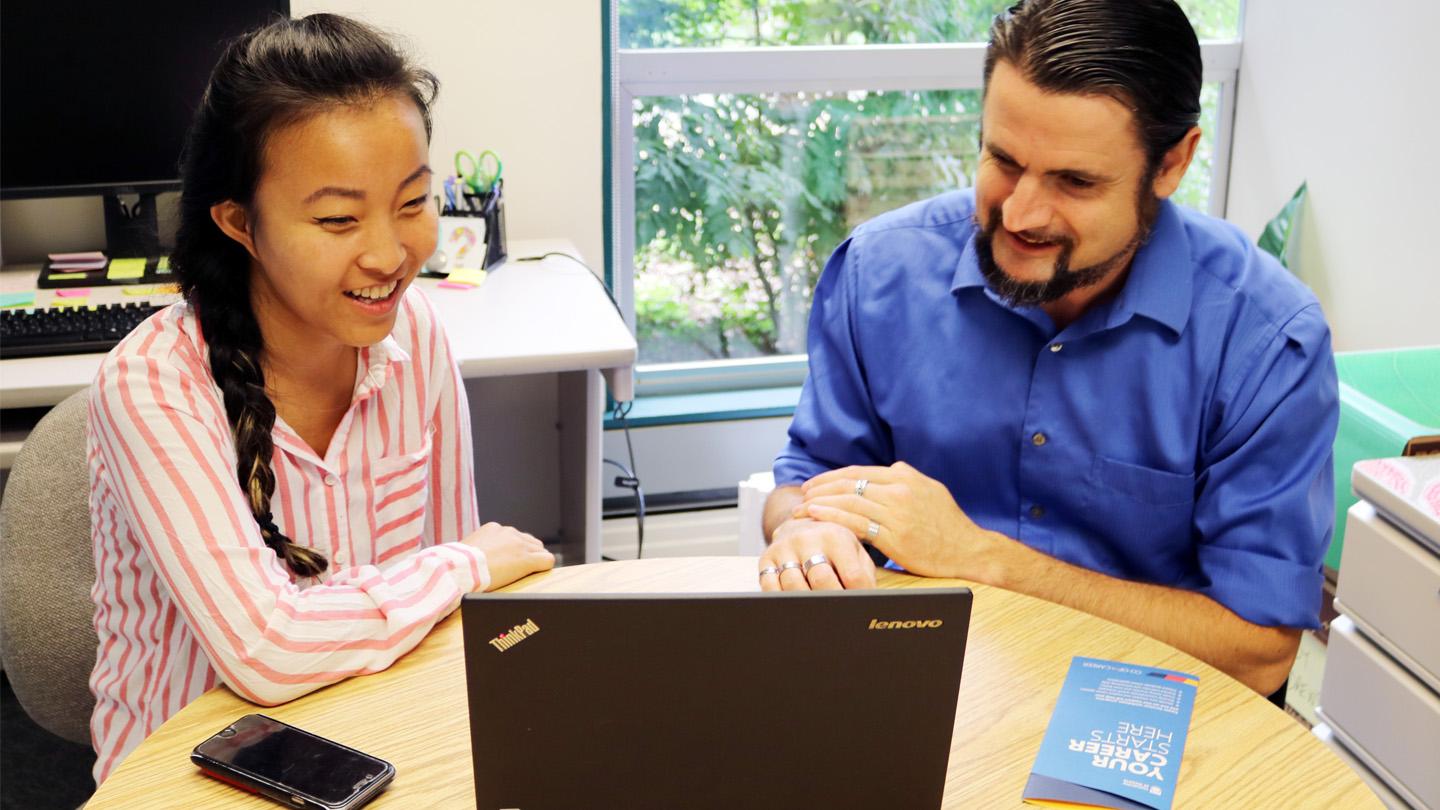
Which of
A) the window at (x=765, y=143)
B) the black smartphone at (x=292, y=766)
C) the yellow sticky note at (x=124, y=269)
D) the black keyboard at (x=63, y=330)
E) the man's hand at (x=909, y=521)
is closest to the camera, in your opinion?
the black smartphone at (x=292, y=766)

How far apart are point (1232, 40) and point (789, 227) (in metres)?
1.12

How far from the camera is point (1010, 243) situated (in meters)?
1.50

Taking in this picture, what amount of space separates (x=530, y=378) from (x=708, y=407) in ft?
1.40

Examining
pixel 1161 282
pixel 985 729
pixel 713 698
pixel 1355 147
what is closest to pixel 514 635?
pixel 713 698

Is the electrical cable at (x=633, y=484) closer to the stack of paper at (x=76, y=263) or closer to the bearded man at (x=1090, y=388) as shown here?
the stack of paper at (x=76, y=263)

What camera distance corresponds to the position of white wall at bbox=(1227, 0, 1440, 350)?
2.57 metres

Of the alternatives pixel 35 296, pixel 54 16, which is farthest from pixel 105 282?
pixel 54 16

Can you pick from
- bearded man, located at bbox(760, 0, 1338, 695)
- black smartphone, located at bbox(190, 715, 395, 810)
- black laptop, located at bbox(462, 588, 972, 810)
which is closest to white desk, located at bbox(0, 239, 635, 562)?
bearded man, located at bbox(760, 0, 1338, 695)

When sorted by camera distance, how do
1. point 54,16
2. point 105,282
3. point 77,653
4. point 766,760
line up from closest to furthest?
point 766,760 → point 77,653 → point 54,16 → point 105,282

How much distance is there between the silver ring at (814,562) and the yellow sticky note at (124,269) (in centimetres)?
150

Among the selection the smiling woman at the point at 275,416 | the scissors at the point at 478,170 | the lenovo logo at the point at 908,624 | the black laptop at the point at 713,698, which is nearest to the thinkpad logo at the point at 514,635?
the black laptop at the point at 713,698

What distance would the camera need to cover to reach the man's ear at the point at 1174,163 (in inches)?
58.4

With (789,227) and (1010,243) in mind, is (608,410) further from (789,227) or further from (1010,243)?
(1010,243)

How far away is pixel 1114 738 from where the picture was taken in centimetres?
111
